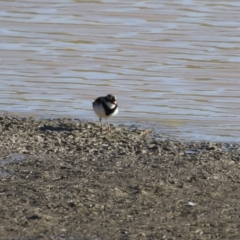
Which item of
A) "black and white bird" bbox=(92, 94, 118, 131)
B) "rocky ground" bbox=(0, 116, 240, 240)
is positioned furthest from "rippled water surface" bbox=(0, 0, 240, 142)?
"rocky ground" bbox=(0, 116, 240, 240)

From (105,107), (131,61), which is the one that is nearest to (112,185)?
(105,107)

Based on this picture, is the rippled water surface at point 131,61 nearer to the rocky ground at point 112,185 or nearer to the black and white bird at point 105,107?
the black and white bird at point 105,107

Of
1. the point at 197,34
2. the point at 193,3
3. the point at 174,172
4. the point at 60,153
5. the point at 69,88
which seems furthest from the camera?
the point at 193,3

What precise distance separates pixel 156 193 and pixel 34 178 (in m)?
1.21

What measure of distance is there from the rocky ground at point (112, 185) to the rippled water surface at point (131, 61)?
47.2 inches

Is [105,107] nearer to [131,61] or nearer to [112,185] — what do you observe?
[112,185]

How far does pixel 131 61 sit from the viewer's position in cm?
1545

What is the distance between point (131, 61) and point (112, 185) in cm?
709

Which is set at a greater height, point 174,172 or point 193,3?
point 193,3

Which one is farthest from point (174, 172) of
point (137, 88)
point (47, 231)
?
point (137, 88)

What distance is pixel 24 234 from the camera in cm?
714

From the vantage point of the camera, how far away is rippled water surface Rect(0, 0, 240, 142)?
40.7 ft

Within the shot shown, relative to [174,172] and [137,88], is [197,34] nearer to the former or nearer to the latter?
[137,88]

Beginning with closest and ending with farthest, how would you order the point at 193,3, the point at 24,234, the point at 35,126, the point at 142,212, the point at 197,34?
the point at 24,234 → the point at 142,212 → the point at 35,126 → the point at 197,34 → the point at 193,3
